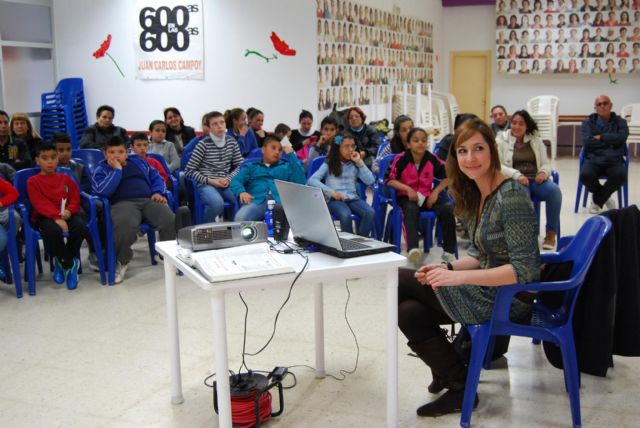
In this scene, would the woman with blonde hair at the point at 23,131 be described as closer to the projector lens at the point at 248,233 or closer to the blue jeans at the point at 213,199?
the blue jeans at the point at 213,199

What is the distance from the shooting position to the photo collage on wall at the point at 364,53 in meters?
9.00

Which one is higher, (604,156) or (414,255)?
(604,156)

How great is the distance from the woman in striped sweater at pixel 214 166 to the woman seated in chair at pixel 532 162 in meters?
2.33

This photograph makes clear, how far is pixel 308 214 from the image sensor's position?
2885 mm

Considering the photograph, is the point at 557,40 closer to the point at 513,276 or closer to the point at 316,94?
the point at 316,94

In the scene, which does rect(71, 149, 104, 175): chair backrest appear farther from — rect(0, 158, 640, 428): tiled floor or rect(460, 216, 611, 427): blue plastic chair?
rect(460, 216, 611, 427): blue plastic chair

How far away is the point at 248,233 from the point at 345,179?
2.59 meters

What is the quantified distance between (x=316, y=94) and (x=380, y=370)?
572cm

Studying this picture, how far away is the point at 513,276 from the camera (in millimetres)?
2625

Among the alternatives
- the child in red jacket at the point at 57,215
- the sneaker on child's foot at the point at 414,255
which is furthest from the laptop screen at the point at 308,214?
the child in red jacket at the point at 57,215

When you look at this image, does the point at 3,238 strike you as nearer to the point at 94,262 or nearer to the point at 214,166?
the point at 94,262

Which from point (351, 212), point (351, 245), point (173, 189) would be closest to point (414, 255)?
point (351, 212)

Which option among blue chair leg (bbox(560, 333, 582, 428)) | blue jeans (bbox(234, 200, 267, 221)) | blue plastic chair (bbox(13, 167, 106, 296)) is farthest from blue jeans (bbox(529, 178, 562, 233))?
blue plastic chair (bbox(13, 167, 106, 296))

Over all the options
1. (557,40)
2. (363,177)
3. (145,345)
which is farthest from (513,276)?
(557,40)
